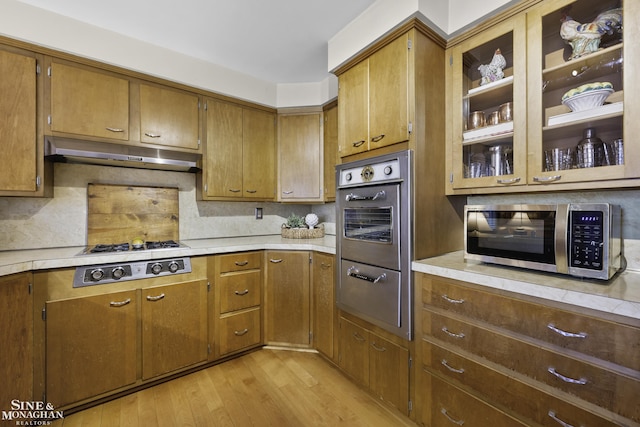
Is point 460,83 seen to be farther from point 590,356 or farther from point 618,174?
point 590,356

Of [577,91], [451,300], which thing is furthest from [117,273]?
[577,91]

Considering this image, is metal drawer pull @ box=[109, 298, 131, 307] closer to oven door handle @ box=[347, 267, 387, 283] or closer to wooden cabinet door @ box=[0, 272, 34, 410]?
wooden cabinet door @ box=[0, 272, 34, 410]

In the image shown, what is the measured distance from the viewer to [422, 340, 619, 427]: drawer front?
39.4 inches

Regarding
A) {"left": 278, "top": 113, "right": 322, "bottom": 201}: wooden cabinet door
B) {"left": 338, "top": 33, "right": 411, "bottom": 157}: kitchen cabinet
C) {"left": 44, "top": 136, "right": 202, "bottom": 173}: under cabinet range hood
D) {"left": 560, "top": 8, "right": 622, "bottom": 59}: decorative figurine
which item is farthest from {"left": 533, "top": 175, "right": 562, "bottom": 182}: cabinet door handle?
{"left": 44, "top": 136, "right": 202, "bottom": 173}: under cabinet range hood

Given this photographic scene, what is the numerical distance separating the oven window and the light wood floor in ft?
3.51

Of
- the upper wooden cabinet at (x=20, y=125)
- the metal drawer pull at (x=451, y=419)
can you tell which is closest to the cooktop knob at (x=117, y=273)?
the upper wooden cabinet at (x=20, y=125)

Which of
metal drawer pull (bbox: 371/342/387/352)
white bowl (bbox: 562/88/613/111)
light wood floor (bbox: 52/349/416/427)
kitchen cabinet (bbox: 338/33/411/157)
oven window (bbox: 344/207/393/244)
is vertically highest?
kitchen cabinet (bbox: 338/33/411/157)

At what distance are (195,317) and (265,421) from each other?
2.90 ft

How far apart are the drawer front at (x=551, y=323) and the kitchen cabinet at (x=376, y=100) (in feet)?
3.02

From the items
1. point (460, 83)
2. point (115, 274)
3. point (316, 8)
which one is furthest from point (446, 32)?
point (115, 274)

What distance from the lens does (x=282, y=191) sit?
2.82 meters

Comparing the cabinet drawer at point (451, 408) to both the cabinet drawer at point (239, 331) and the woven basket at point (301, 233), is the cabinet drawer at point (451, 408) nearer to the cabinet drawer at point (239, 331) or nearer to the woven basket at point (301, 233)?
the cabinet drawer at point (239, 331)

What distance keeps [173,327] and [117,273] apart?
545 millimetres

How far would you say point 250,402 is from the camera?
5.82ft
